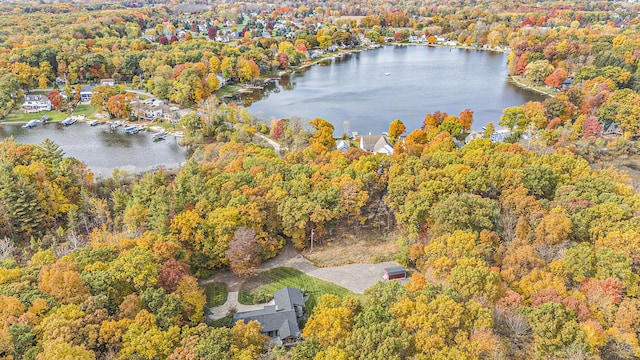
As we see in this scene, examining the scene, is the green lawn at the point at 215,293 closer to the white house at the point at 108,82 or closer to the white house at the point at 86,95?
the white house at the point at 86,95

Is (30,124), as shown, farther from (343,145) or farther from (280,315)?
(280,315)

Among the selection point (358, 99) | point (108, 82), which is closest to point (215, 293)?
point (358, 99)

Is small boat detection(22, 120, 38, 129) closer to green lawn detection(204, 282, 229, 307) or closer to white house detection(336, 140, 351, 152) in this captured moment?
white house detection(336, 140, 351, 152)

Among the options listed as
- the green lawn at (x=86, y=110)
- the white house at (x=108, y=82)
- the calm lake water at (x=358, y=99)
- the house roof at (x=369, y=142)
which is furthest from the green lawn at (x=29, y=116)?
the house roof at (x=369, y=142)

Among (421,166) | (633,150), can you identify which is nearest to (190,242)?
(421,166)

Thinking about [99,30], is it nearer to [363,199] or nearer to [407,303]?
[363,199]
